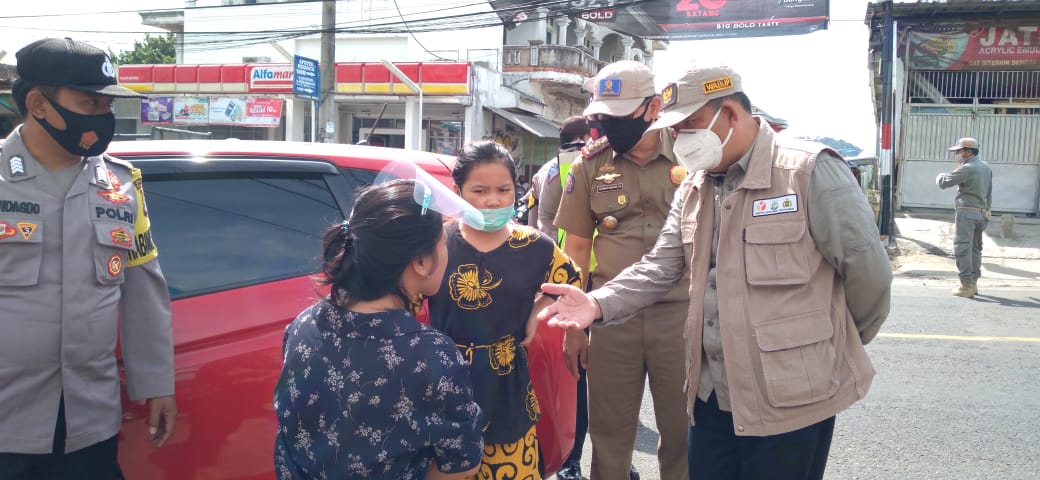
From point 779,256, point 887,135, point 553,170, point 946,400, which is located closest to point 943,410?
point 946,400

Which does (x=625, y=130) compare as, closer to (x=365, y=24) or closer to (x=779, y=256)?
(x=779, y=256)

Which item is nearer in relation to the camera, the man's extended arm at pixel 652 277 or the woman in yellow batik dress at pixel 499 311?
the woman in yellow batik dress at pixel 499 311

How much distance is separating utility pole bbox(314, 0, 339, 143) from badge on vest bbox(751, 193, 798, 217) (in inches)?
497

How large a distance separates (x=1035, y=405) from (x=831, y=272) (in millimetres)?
3480

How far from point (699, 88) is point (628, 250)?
1.10 meters

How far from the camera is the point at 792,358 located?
209 centimetres

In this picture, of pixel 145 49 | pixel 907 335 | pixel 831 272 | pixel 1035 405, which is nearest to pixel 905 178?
pixel 907 335

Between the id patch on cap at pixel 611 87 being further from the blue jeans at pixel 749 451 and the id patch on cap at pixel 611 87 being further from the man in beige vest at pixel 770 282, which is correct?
the blue jeans at pixel 749 451

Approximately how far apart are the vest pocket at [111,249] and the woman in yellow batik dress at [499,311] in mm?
881

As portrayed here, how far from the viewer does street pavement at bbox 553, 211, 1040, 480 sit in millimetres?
3816

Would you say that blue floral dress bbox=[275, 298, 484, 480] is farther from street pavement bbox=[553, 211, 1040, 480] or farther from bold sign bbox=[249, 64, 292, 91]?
bold sign bbox=[249, 64, 292, 91]

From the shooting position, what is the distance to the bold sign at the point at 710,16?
1708 centimetres

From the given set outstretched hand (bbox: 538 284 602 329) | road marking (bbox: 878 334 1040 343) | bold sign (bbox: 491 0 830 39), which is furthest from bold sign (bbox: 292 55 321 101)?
outstretched hand (bbox: 538 284 602 329)

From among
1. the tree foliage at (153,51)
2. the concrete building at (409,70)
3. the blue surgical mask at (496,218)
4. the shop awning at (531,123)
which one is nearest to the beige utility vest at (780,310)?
the blue surgical mask at (496,218)
